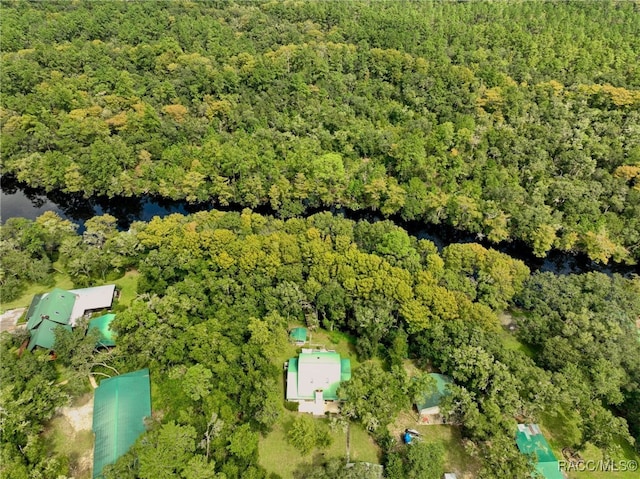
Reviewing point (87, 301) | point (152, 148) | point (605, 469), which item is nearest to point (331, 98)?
point (152, 148)

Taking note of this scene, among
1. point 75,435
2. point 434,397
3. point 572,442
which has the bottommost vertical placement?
point 572,442

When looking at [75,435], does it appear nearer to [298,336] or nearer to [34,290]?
[298,336]

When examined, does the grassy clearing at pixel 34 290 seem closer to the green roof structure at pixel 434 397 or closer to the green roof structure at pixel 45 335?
the green roof structure at pixel 45 335

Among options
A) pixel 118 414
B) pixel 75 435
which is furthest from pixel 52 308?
pixel 118 414

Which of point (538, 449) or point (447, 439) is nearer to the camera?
point (538, 449)

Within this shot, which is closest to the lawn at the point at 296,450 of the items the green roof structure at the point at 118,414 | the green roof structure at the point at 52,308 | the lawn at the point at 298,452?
the lawn at the point at 298,452

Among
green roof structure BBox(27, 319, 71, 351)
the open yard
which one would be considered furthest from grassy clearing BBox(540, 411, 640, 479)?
green roof structure BBox(27, 319, 71, 351)

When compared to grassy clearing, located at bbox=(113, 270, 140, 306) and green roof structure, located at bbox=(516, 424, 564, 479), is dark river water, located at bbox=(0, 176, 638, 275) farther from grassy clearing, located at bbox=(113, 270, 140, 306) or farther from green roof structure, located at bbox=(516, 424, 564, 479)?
green roof structure, located at bbox=(516, 424, 564, 479)
